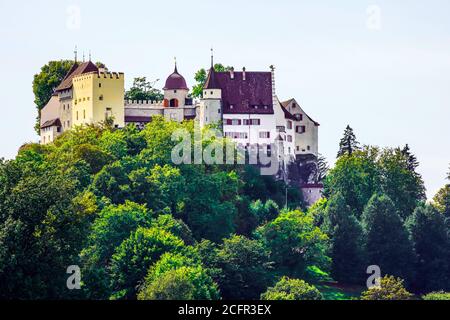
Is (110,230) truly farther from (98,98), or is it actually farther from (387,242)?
(98,98)

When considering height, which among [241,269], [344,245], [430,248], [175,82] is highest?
[175,82]

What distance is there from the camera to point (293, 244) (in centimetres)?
10306

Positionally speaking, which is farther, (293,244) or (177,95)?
(177,95)

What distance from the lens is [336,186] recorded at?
120438 mm

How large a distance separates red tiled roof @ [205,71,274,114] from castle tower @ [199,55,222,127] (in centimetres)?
16

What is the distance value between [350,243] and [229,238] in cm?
996

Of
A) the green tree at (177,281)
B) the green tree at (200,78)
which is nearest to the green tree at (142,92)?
the green tree at (200,78)

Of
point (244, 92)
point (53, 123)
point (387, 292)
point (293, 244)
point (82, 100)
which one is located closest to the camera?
point (387, 292)

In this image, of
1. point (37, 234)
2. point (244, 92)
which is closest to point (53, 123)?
point (244, 92)

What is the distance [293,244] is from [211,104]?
19.3m

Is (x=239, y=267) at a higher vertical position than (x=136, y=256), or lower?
lower

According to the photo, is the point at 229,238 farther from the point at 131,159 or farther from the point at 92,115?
the point at 92,115

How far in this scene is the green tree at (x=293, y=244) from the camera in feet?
334

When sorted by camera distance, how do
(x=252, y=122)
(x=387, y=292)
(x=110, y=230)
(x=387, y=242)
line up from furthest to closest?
(x=252, y=122)
(x=387, y=242)
(x=387, y=292)
(x=110, y=230)
